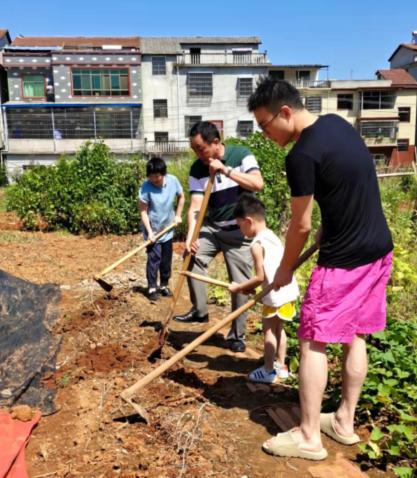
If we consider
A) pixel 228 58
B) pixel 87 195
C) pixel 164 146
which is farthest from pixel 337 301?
pixel 228 58

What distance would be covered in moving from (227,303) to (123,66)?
2977cm

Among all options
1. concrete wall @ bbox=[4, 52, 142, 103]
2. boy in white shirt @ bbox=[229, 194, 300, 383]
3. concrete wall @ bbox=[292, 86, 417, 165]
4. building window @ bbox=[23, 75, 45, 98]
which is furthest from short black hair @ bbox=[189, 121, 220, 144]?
concrete wall @ bbox=[292, 86, 417, 165]

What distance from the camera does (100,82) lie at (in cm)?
3198

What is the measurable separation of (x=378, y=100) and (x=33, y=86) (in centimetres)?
2553

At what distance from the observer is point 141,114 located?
1280 inches

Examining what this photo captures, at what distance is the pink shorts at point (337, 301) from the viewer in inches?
94.7

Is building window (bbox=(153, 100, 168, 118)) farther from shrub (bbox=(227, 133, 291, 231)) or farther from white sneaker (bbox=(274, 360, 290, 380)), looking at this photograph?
white sneaker (bbox=(274, 360, 290, 380))

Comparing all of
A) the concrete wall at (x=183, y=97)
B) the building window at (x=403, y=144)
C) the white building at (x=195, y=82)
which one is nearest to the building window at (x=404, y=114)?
the building window at (x=403, y=144)

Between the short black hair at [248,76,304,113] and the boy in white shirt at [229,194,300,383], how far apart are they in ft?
3.65

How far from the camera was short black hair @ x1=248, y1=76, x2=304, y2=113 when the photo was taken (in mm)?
2389

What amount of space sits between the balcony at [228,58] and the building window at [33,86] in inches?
384

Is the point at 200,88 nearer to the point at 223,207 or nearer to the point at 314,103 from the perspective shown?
the point at 314,103

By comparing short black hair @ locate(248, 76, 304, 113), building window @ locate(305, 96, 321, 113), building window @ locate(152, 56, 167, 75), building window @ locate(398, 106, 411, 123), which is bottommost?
short black hair @ locate(248, 76, 304, 113)

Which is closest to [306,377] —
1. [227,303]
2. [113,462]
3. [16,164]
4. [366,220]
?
[366,220]
